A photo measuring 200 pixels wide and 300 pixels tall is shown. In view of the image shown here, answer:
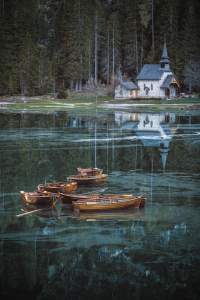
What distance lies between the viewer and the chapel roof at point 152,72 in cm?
7975

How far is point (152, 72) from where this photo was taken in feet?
265

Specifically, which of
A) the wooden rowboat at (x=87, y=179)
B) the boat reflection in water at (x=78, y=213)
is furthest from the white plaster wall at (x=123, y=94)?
the boat reflection in water at (x=78, y=213)

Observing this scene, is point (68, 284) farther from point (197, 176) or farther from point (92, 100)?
point (92, 100)

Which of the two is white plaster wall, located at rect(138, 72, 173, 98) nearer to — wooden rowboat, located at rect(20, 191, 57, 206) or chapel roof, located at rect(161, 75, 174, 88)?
chapel roof, located at rect(161, 75, 174, 88)

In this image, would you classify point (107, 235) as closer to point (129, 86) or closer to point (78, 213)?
point (78, 213)

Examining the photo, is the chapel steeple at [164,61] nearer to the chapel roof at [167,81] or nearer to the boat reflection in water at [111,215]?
the chapel roof at [167,81]

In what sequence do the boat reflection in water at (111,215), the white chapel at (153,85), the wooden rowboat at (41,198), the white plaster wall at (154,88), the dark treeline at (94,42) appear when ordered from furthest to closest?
the dark treeline at (94,42) < the white plaster wall at (154,88) < the white chapel at (153,85) < the wooden rowboat at (41,198) < the boat reflection in water at (111,215)

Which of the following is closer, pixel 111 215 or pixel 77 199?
pixel 111 215

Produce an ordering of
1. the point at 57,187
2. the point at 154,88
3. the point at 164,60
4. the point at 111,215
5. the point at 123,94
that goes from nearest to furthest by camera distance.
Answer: the point at 111,215 < the point at 57,187 < the point at 164,60 < the point at 154,88 < the point at 123,94

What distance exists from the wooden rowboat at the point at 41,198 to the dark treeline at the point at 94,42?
68709 millimetres

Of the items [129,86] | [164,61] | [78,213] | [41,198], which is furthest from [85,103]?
[78,213]

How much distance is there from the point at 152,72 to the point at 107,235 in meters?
72.8

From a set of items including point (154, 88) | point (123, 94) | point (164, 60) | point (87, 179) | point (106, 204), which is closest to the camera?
→ point (106, 204)

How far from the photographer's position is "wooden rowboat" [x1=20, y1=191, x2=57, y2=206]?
14.2 metres
